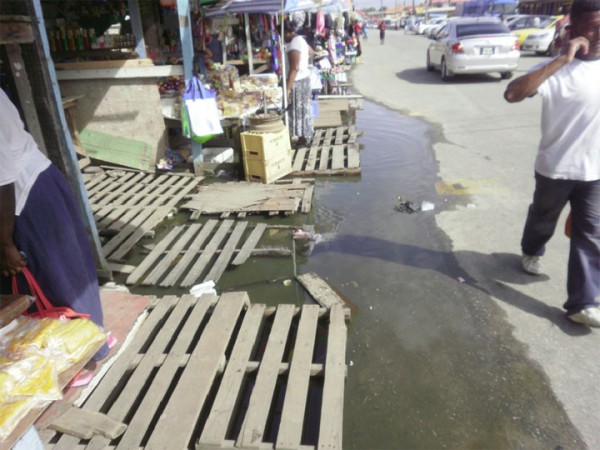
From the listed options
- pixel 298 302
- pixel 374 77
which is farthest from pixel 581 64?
pixel 374 77

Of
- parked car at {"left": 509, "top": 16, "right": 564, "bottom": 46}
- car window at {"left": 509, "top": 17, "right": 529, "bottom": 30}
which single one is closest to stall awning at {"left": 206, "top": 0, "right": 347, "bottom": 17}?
parked car at {"left": 509, "top": 16, "right": 564, "bottom": 46}

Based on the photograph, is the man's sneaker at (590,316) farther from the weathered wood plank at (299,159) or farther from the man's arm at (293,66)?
the man's arm at (293,66)

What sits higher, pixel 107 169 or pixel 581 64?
pixel 581 64

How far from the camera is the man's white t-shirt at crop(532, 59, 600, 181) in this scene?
263 centimetres

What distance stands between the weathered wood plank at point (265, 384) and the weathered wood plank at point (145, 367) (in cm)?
68

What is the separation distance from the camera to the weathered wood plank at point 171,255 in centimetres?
381

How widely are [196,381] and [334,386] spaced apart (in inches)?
31.3

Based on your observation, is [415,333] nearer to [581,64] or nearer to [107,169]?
[581,64]

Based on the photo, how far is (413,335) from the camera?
9.77ft

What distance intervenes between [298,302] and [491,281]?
158 centimetres

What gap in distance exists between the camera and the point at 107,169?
652 cm

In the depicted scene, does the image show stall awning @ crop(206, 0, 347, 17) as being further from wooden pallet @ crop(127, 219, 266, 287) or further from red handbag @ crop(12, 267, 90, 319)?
red handbag @ crop(12, 267, 90, 319)

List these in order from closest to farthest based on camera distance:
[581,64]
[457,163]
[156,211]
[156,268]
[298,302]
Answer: [581,64] < [298,302] < [156,268] < [156,211] < [457,163]

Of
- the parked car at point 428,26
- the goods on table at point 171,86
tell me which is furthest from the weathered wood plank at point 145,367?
the parked car at point 428,26
